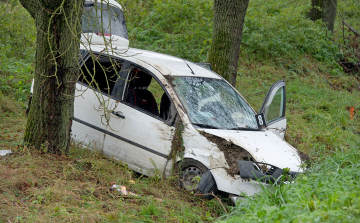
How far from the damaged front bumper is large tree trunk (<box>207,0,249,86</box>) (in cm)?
363

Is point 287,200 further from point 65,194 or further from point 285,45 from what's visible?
point 285,45

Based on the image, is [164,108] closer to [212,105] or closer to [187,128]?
[212,105]

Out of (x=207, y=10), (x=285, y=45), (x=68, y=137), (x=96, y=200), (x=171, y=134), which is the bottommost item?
(x=96, y=200)

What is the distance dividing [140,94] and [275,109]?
221 centimetres

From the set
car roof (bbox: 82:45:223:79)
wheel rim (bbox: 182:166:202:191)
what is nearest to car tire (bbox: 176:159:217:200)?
wheel rim (bbox: 182:166:202:191)

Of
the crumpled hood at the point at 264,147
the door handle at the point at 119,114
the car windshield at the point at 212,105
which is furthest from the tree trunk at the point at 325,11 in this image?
the door handle at the point at 119,114

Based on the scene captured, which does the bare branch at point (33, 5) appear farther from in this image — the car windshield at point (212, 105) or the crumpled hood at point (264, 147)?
the crumpled hood at point (264, 147)

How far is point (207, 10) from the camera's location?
1395 centimetres

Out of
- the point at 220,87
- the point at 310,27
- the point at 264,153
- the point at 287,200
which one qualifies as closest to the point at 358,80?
the point at 310,27

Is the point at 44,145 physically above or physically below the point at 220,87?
below

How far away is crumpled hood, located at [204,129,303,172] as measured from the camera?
4.24m

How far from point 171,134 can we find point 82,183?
1.31 m

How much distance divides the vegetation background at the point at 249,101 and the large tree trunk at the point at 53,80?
30 cm

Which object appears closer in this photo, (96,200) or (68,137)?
(96,200)
